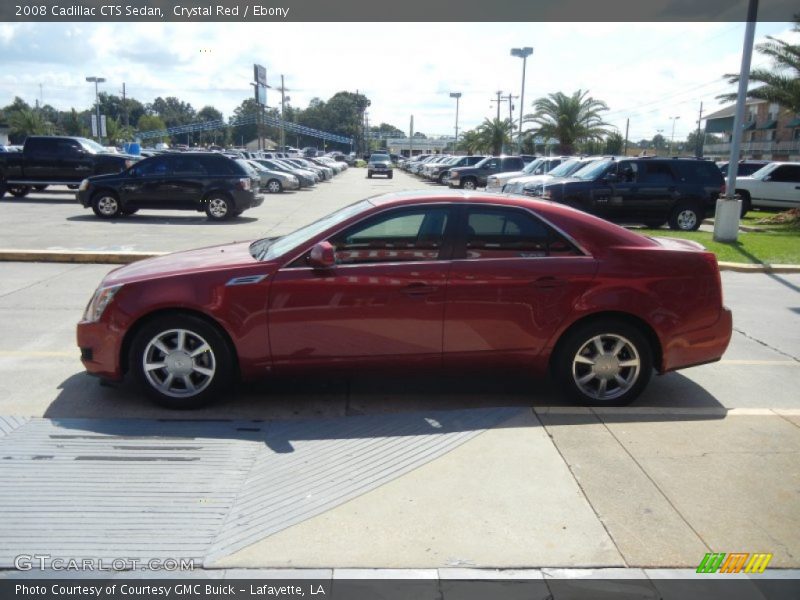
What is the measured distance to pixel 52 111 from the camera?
131750 mm

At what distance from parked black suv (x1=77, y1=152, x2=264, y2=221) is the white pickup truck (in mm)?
16090

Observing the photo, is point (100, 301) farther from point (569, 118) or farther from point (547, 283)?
point (569, 118)

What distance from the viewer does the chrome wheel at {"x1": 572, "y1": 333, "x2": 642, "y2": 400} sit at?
539cm

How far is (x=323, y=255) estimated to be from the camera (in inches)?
199

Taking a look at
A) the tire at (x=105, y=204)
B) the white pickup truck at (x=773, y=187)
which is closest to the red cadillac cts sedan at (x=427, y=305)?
the tire at (x=105, y=204)

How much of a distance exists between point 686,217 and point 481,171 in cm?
1512

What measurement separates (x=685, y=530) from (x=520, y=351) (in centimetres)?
193

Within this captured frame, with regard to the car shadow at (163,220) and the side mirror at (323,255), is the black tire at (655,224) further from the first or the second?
the side mirror at (323,255)

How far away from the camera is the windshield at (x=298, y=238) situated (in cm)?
545

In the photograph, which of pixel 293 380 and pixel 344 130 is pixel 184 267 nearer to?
pixel 293 380

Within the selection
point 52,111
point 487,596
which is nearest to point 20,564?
point 487,596

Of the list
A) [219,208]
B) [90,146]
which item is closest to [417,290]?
[219,208]

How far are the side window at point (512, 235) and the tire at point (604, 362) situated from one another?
2.08 feet

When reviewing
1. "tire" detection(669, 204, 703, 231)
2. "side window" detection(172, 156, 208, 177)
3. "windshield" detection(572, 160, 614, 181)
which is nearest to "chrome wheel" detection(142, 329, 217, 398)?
"windshield" detection(572, 160, 614, 181)
